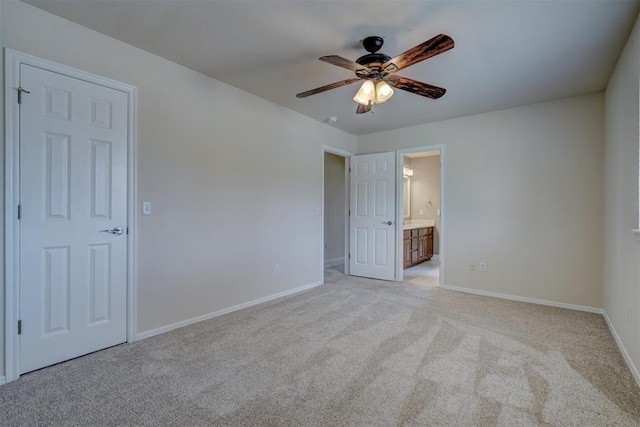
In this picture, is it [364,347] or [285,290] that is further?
[285,290]

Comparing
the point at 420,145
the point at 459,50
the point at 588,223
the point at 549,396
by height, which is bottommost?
the point at 549,396

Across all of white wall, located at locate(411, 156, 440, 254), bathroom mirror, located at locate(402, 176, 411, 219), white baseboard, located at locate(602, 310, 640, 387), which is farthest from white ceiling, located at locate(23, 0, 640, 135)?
bathroom mirror, located at locate(402, 176, 411, 219)

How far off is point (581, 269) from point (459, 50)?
2.92m

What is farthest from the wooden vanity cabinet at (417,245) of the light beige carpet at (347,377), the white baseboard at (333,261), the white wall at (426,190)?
the light beige carpet at (347,377)

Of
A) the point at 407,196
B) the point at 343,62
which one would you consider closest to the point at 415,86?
the point at 343,62

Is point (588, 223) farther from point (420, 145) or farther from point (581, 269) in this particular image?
A: point (420, 145)

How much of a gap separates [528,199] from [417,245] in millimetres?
2550

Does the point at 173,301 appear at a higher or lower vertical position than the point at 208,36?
lower

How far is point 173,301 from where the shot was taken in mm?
2883

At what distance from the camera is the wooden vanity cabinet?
5609mm

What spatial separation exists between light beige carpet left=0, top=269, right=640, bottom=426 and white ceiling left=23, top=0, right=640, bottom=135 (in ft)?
8.06

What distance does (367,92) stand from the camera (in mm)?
2535

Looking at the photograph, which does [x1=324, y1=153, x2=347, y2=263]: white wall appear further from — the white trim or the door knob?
the door knob

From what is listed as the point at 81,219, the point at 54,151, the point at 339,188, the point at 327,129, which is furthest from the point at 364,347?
the point at 339,188
